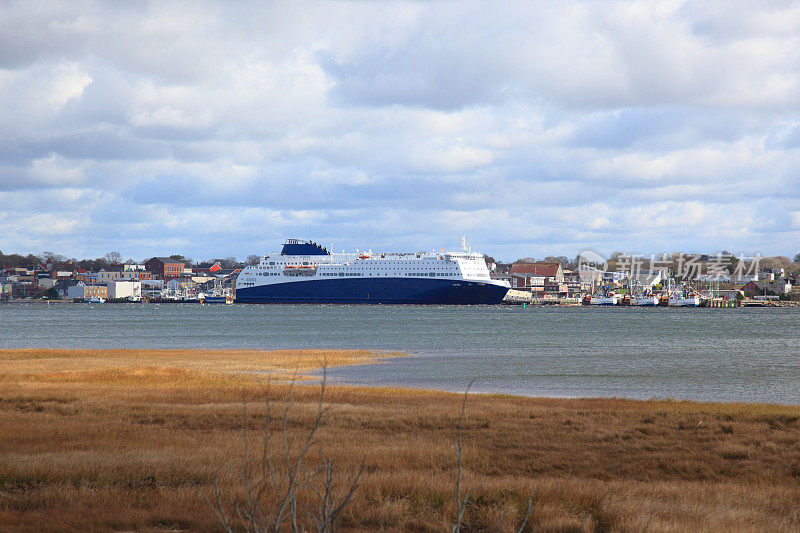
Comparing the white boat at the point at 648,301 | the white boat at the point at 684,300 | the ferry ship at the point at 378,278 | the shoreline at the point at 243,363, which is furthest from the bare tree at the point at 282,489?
the white boat at the point at 648,301

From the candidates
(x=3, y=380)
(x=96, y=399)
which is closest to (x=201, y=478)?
(x=96, y=399)

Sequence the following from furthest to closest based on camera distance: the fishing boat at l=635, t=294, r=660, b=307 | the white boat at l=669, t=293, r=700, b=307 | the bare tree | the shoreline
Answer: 1. the fishing boat at l=635, t=294, r=660, b=307
2. the white boat at l=669, t=293, r=700, b=307
3. the shoreline
4. the bare tree

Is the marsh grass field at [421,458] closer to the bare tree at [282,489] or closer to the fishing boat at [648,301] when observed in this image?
the bare tree at [282,489]

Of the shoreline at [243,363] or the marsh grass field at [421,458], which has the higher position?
the marsh grass field at [421,458]

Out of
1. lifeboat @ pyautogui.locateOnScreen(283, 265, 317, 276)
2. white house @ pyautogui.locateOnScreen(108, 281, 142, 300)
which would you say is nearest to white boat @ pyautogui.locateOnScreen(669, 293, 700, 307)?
lifeboat @ pyautogui.locateOnScreen(283, 265, 317, 276)

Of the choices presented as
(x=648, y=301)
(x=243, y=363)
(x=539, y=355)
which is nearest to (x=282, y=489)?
(x=243, y=363)

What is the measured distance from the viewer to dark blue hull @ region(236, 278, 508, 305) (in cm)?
12238

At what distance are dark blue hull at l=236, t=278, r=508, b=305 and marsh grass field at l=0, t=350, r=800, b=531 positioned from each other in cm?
10095

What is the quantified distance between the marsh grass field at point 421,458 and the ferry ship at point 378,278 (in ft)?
331

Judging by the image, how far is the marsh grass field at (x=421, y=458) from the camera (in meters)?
8.30

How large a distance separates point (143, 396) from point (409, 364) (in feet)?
55.4

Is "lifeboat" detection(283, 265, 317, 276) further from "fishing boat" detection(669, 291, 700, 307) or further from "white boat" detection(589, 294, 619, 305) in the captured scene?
"fishing boat" detection(669, 291, 700, 307)

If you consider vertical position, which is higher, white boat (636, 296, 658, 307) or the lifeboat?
the lifeboat

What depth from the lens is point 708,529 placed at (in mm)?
7824
